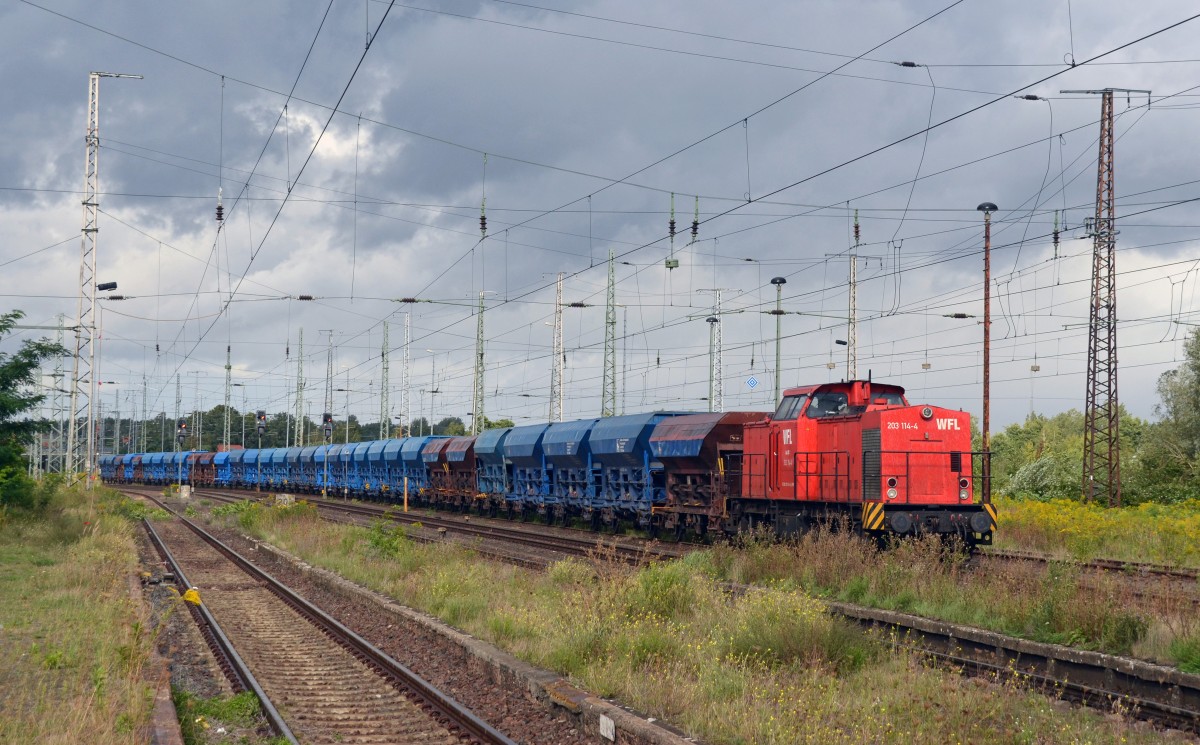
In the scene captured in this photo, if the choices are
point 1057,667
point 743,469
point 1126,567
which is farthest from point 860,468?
point 1057,667

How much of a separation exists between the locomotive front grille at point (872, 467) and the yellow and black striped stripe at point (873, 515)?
1.14 feet

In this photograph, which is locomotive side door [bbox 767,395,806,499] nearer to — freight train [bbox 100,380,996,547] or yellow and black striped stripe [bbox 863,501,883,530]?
freight train [bbox 100,380,996,547]

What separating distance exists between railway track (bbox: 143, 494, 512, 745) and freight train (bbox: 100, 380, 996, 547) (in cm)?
927

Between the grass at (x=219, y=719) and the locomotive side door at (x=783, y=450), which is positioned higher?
the locomotive side door at (x=783, y=450)

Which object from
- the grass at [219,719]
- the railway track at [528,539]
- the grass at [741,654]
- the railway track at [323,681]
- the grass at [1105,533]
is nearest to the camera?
the grass at [741,654]

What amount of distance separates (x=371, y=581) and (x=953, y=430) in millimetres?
11377

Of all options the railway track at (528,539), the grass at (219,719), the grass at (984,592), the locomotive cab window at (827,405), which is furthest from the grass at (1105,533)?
the grass at (219,719)

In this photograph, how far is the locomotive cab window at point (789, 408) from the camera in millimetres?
20531

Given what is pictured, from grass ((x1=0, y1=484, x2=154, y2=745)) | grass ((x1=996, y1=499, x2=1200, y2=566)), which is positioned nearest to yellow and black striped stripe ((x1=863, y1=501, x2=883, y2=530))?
grass ((x1=996, y1=499, x2=1200, y2=566))

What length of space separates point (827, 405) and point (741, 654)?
10.1m

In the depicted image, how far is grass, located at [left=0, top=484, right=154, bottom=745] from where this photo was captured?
8.30 m

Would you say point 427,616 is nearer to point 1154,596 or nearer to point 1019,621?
point 1019,621

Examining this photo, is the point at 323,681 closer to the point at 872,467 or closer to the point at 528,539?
the point at 872,467

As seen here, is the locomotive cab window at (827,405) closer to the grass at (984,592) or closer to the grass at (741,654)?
the grass at (984,592)
